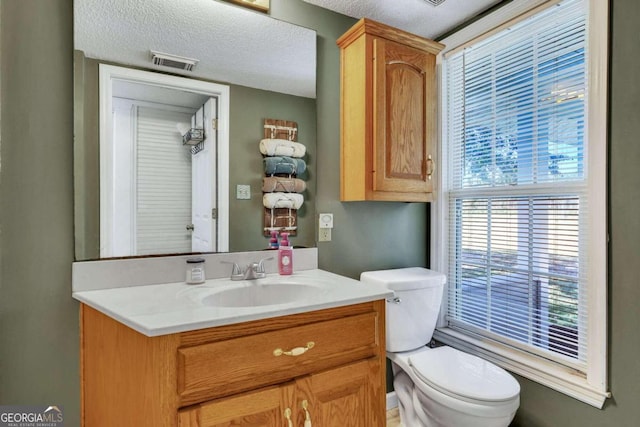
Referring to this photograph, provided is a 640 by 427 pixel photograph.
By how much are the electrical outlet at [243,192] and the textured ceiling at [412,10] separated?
1.01 meters

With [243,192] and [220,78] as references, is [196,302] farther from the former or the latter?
[220,78]

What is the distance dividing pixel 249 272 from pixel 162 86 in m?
0.85

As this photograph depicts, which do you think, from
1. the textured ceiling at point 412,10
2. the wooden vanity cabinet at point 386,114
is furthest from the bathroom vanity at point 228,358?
the textured ceiling at point 412,10

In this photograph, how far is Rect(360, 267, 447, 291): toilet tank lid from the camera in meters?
1.74

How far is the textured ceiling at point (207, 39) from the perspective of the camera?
1341 millimetres

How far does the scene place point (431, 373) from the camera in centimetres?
148

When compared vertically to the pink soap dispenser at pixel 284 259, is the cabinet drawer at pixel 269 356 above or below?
below

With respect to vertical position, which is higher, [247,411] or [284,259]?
[284,259]

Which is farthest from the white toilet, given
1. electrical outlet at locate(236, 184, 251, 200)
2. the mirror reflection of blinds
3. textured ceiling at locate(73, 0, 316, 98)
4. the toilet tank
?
textured ceiling at locate(73, 0, 316, 98)

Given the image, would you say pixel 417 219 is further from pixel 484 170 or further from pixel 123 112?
pixel 123 112

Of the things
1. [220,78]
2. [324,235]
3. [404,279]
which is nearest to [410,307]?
[404,279]

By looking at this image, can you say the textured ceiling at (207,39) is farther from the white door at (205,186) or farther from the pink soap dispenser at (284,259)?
the pink soap dispenser at (284,259)

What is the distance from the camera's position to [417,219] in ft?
7.14

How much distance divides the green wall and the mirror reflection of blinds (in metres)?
0.24
